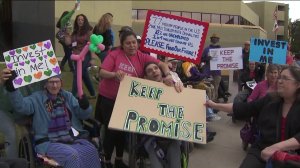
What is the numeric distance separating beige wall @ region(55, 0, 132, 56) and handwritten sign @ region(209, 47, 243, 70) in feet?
17.9

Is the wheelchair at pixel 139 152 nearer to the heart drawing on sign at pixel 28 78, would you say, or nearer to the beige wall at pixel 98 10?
the heart drawing on sign at pixel 28 78

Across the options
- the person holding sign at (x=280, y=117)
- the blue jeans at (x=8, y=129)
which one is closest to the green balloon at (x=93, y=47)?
the blue jeans at (x=8, y=129)

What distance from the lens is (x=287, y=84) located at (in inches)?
144

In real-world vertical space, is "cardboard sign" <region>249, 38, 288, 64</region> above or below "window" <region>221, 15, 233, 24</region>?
below

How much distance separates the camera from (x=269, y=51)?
7.28 m

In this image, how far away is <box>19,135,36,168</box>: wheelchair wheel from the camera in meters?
4.35

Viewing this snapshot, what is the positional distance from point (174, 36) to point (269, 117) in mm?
1917

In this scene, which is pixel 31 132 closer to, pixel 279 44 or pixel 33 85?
pixel 33 85

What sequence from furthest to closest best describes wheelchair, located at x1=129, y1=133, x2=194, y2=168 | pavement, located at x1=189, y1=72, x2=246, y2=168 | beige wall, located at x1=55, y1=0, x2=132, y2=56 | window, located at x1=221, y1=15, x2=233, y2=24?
window, located at x1=221, y1=15, x2=233, y2=24 < beige wall, located at x1=55, y1=0, x2=132, y2=56 < pavement, located at x1=189, y1=72, x2=246, y2=168 < wheelchair, located at x1=129, y1=133, x2=194, y2=168

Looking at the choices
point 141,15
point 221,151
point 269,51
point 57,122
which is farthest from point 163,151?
point 141,15

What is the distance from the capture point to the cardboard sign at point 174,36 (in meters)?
5.27

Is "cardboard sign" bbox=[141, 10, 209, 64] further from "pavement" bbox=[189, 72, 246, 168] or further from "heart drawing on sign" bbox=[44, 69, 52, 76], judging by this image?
"pavement" bbox=[189, 72, 246, 168]

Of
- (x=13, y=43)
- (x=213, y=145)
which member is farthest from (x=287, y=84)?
(x=13, y=43)

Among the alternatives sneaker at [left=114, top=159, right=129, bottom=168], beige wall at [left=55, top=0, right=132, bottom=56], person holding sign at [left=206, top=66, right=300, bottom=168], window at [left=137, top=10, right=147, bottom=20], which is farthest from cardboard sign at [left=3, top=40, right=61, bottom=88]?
window at [left=137, top=10, right=147, bottom=20]
